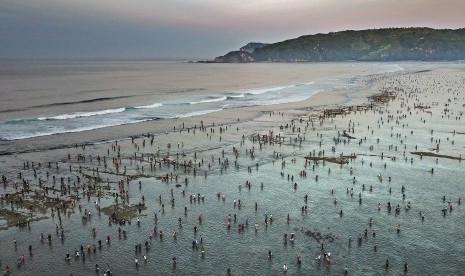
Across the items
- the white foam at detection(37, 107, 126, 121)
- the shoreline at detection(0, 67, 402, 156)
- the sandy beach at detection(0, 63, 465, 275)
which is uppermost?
the white foam at detection(37, 107, 126, 121)

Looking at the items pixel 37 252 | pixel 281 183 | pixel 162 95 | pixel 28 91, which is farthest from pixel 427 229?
pixel 28 91

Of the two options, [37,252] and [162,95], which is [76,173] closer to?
[37,252]

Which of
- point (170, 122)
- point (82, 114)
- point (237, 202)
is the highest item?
point (82, 114)

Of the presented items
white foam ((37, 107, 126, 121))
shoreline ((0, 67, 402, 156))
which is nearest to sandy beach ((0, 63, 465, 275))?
shoreline ((0, 67, 402, 156))

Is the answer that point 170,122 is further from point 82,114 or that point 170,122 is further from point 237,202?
point 237,202

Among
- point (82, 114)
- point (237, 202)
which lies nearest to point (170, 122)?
point (82, 114)

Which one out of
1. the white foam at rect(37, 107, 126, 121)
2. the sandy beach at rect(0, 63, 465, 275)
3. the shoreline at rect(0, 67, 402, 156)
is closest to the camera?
the sandy beach at rect(0, 63, 465, 275)

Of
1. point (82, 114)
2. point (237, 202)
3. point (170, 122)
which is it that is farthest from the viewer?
point (82, 114)

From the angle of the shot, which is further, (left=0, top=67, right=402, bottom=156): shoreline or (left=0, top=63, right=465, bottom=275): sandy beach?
(left=0, top=67, right=402, bottom=156): shoreline

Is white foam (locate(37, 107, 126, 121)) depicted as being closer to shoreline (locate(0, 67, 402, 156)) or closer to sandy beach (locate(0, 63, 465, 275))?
shoreline (locate(0, 67, 402, 156))
